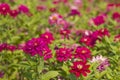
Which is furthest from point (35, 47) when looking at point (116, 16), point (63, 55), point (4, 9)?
point (116, 16)

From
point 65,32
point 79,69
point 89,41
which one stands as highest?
point 65,32

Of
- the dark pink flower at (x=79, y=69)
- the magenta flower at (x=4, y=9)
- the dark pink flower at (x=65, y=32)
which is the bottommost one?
the dark pink flower at (x=79, y=69)

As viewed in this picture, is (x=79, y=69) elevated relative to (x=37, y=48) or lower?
lower

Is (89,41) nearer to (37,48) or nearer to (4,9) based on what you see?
(37,48)

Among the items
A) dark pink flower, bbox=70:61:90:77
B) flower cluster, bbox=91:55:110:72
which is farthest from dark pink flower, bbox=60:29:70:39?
dark pink flower, bbox=70:61:90:77

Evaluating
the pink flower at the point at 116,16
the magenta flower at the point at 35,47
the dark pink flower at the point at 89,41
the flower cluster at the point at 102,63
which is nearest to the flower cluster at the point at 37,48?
the magenta flower at the point at 35,47

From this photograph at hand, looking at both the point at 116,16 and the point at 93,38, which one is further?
the point at 116,16

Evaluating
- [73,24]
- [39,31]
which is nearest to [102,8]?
[73,24]

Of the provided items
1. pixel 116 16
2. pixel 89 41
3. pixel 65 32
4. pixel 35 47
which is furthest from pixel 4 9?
pixel 116 16

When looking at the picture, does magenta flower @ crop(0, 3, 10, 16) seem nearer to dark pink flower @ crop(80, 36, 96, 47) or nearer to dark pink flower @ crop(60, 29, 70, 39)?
→ dark pink flower @ crop(60, 29, 70, 39)

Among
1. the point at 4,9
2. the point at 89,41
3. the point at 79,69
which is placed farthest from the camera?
the point at 4,9

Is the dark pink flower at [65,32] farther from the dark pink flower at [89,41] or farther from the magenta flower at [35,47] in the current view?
the magenta flower at [35,47]

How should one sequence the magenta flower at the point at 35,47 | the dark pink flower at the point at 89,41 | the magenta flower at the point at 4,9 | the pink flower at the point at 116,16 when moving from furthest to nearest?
the pink flower at the point at 116,16
the magenta flower at the point at 4,9
the dark pink flower at the point at 89,41
the magenta flower at the point at 35,47

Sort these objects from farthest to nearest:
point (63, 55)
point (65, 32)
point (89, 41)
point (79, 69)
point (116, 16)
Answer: point (116, 16) < point (65, 32) < point (89, 41) < point (63, 55) < point (79, 69)
